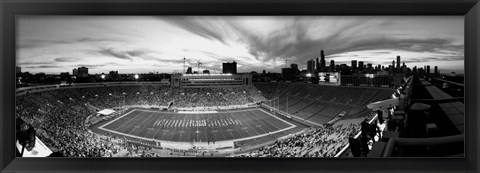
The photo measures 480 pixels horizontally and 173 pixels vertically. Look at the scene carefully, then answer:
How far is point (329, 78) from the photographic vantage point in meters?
2.21

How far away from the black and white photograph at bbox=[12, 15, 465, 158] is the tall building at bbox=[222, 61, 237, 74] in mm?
15

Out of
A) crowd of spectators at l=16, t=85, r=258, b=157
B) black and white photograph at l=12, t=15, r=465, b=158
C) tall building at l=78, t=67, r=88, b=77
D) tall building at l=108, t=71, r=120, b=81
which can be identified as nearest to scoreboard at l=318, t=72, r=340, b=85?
black and white photograph at l=12, t=15, r=465, b=158

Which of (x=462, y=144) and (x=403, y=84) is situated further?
(x=403, y=84)

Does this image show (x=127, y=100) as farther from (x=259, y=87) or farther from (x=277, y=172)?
(x=277, y=172)

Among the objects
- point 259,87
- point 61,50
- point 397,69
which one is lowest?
point 259,87

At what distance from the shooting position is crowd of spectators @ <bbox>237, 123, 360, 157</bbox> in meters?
1.71

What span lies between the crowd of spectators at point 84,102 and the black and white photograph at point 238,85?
0.01m

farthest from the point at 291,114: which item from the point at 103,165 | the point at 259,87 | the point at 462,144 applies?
the point at 103,165

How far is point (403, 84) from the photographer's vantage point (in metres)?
2.32

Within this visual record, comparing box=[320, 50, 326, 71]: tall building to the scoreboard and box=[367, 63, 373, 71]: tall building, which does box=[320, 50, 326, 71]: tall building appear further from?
box=[367, 63, 373, 71]: tall building

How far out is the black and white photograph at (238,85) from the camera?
152 cm

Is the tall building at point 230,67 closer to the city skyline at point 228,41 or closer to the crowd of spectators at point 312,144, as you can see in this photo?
the city skyline at point 228,41

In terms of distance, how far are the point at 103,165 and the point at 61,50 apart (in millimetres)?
1036
